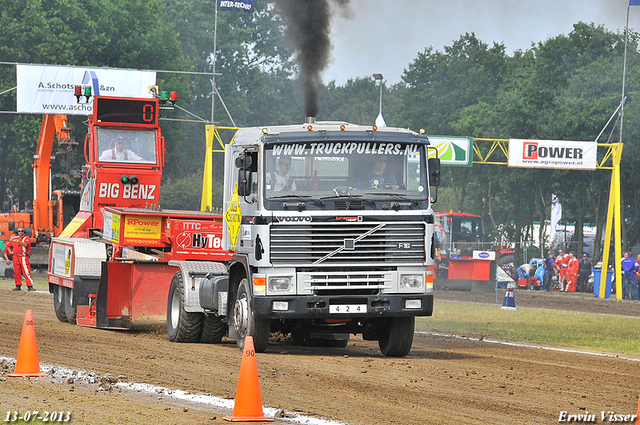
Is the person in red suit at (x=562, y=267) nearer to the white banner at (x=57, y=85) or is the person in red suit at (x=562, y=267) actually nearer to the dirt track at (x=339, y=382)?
the white banner at (x=57, y=85)

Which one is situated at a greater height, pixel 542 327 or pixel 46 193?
pixel 46 193

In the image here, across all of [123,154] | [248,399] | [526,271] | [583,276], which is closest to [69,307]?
[123,154]

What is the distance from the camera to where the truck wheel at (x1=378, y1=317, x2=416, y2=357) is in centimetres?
1330

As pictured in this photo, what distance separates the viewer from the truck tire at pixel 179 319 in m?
14.8

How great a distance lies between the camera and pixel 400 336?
13328 millimetres

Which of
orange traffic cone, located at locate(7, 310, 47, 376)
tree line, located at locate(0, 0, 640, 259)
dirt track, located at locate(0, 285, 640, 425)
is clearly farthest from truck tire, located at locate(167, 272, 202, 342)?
tree line, located at locate(0, 0, 640, 259)

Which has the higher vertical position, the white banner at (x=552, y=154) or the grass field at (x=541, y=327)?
the white banner at (x=552, y=154)

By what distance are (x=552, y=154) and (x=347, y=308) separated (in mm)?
28845

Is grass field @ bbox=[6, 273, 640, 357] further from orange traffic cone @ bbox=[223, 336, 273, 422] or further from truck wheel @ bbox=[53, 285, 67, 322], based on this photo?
orange traffic cone @ bbox=[223, 336, 273, 422]

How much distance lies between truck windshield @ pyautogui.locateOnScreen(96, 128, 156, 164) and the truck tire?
592 centimetres

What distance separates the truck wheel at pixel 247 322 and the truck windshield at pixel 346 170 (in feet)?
4.98

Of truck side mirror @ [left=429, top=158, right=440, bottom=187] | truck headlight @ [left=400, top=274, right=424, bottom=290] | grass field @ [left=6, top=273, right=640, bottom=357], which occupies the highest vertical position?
truck side mirror @ [left=429, top=158, right=440, bottom=187]

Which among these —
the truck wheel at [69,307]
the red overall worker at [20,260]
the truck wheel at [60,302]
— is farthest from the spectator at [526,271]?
the truck wheel at [69,307]

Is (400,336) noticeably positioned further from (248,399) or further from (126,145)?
(126,145)
